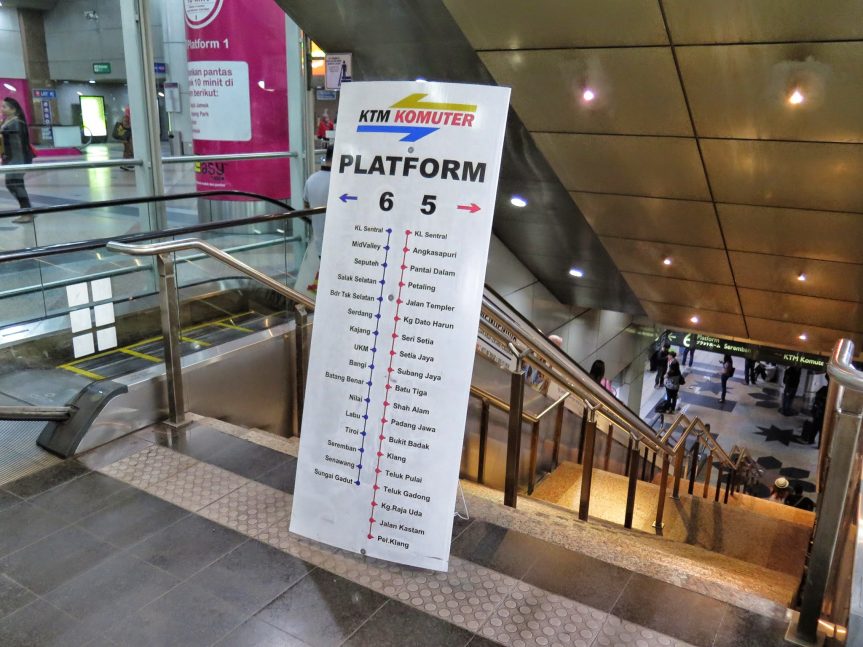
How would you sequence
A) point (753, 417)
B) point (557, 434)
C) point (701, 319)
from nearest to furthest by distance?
point (557, 434)
point (701, 319)
point (753, 417)

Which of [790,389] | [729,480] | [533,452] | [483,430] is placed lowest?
[790,389]

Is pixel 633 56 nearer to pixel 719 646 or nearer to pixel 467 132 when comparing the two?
pixel 467 132

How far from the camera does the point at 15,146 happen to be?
542 centimetres

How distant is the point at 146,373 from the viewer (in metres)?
3.69

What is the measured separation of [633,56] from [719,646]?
4245 mm

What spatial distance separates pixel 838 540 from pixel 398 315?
1.53 meters

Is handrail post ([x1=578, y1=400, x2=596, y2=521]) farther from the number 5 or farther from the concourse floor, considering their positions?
the concourse floor

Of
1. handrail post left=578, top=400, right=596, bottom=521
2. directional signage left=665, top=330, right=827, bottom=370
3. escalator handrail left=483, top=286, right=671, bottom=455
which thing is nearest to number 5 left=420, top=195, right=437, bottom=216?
escalator handrail left=483, top=286, right=671, bottom=455

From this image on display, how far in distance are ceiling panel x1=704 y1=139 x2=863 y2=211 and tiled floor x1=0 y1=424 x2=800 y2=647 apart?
14.6 feet

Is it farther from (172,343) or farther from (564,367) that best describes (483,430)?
(172,343)

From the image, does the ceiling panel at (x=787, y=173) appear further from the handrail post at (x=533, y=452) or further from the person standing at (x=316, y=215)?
the person standing at (x=316, y=215)

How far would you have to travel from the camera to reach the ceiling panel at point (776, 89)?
458 centimetres

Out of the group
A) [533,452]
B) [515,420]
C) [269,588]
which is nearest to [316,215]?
[533,452]

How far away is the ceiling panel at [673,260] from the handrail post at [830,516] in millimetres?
6476
